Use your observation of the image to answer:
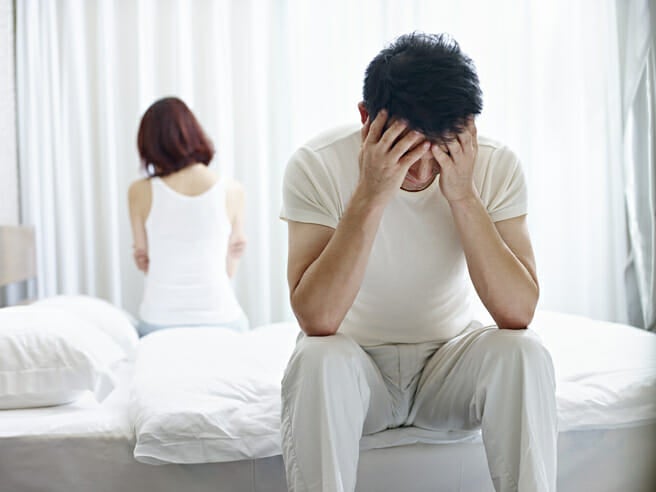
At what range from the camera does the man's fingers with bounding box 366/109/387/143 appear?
1.40 metres

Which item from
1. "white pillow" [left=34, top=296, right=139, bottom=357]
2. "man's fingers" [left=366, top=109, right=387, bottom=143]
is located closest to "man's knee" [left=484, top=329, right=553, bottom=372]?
"man's fingers" [left=366, top=109, right=387, bottom=143]

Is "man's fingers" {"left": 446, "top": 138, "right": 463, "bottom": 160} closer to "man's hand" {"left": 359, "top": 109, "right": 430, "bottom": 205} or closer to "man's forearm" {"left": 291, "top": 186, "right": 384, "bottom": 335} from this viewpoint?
"man's hand" {"left": 359, "top": 109, "right": 430, "bottom": 205}

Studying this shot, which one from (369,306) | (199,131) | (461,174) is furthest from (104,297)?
(461,174)

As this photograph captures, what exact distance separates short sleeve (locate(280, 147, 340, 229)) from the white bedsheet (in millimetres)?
405

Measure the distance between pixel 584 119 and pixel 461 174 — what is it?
2.15m

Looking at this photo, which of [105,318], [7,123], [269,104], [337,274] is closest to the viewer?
[337,274]

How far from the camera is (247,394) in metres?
1.58

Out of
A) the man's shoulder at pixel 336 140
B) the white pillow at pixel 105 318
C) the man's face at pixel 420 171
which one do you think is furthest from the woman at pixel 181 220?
the man's face at pixel 420 171

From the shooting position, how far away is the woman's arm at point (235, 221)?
102 inches

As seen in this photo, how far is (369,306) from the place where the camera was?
1545 mm

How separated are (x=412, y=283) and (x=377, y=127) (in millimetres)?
343

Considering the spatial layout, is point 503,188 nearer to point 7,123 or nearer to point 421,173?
point 421,173

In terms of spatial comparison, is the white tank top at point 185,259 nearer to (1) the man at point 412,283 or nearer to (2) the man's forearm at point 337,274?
(1) the man at point 412,283

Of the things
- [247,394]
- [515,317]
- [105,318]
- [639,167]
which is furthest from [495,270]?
[639,167]
